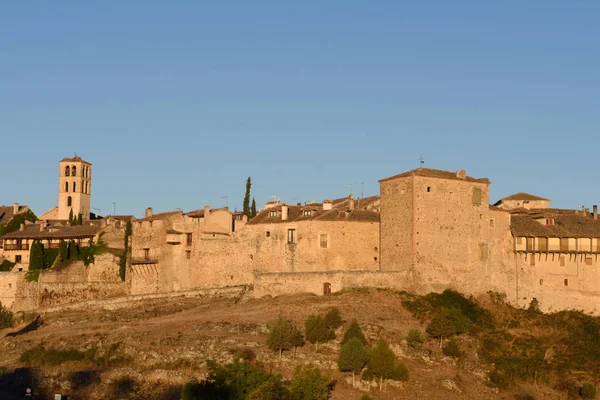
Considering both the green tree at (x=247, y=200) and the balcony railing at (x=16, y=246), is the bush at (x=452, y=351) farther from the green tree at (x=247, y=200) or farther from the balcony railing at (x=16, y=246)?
the balcony railing at (x=16, y=246)

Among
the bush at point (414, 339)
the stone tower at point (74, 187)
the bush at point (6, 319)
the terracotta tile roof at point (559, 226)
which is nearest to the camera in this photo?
the bush at point (414, 339)

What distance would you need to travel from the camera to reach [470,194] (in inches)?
2601

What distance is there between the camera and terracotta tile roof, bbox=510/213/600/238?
224 feet

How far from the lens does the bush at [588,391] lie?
56094 mm

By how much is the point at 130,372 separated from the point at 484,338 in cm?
2115

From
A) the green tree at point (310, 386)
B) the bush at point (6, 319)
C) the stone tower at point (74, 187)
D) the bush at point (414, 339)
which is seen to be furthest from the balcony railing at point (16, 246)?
the green tree at point (310, 386)

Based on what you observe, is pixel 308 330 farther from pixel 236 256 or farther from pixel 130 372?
pixel 236 256

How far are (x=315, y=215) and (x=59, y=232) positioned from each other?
2402cm

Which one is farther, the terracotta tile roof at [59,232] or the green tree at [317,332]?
the terracotta tile roof at [59,232]

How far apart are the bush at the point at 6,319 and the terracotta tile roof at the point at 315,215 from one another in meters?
18.4

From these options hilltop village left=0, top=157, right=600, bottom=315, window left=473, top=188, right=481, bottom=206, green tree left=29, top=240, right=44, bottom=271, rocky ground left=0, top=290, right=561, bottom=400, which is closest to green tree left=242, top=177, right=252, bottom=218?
hilltop village left=0, top=157, right=600, bottom=315

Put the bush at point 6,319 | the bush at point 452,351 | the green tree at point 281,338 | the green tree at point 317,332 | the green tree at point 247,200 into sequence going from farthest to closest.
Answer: the green tree at point 247,200 < the bush at point 6,319 < the bush at point 452,351 < the green tree at point 317,332 < the green tree at point 281,338

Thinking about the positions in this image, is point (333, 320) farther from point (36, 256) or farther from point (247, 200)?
point (247, 200)

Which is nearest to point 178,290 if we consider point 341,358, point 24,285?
point 24,285
